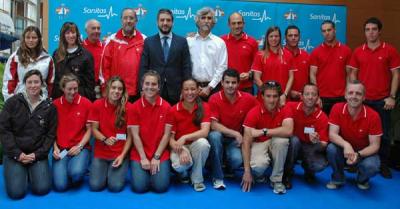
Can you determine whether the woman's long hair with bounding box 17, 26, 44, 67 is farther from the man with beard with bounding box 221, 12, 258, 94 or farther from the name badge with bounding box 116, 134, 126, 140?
the man with beard with bounding box 221, 12, 258, 94

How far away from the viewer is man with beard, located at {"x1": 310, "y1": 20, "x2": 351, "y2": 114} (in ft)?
15.0

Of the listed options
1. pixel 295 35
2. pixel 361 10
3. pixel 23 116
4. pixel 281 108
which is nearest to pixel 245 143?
pixel 281 108

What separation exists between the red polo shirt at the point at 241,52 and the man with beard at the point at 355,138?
1.22 meters

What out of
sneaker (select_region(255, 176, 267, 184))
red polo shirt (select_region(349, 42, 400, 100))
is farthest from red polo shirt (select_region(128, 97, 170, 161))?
red polo shirt (select_region(349, 42, 400, 100))

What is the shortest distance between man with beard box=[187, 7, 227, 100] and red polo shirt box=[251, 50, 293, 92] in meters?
0.43

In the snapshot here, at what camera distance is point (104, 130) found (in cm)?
370

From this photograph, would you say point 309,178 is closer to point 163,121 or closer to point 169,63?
point 163,121

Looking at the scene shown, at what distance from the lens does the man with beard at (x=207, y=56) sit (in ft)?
14.0

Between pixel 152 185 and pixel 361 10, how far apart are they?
5140 millimetres

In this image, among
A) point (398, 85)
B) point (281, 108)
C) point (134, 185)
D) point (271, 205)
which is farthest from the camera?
point (398, 85)

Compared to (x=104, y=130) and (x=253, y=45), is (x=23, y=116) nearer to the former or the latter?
(x=104, y=130)

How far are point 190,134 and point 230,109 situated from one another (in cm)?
54

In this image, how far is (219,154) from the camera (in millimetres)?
3676

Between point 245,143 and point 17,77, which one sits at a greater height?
point 17,77
